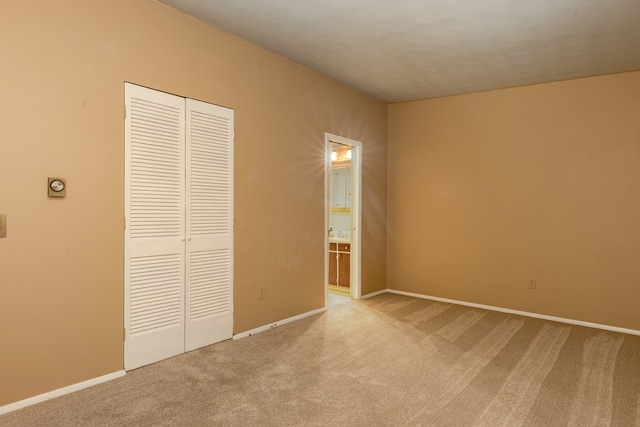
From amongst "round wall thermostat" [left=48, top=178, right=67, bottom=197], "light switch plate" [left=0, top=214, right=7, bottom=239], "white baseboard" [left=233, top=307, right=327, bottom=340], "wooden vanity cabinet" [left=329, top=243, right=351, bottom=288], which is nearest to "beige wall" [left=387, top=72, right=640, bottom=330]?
"wooden vanity cabinet" [left=329, top=243, right=351, bottom=288]

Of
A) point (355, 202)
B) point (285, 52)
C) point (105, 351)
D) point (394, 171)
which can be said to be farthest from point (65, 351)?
point (394, 171)

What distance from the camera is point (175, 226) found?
10.5 feet

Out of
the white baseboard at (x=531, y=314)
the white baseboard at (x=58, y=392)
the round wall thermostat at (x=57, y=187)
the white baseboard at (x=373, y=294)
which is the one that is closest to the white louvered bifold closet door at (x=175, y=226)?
the white baseboard at (x=58, y=392)

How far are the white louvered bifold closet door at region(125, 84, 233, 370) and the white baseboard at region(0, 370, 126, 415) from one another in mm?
131

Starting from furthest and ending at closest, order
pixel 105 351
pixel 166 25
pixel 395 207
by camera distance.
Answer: pixel 395 207, pixel 166 25, pixel 105 351

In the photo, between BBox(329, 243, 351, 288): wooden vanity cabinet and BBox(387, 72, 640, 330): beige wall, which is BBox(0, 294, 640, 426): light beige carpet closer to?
BBox(387, 72, 640, 330): beige wall

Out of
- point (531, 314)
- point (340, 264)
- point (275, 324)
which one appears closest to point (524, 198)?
point (531, 314)

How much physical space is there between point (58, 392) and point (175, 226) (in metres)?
1.38

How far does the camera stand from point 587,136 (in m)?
4.43

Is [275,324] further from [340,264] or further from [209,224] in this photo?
[340,264]

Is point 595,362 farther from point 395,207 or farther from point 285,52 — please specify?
point 285,52

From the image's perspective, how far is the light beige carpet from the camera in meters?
2.36

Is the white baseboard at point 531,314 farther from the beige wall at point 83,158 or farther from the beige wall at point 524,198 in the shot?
the beige wall at point 83,158

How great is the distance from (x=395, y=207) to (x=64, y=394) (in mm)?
4578
